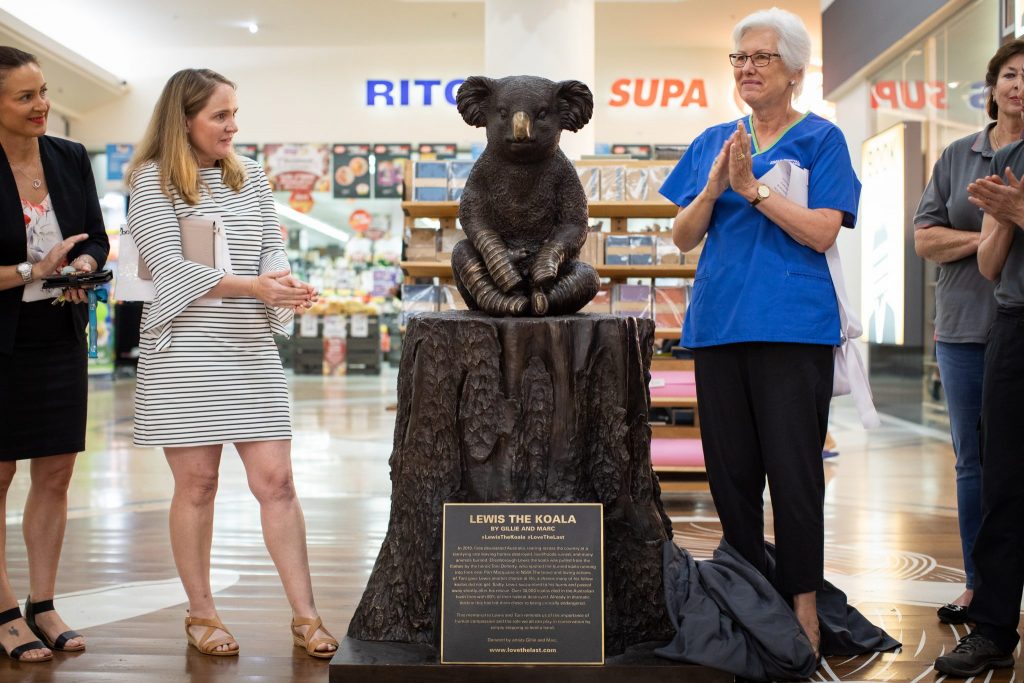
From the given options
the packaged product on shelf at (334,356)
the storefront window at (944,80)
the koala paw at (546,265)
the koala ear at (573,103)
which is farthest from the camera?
the packaged product on shelf at (334,356)

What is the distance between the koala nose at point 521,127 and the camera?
2.40m

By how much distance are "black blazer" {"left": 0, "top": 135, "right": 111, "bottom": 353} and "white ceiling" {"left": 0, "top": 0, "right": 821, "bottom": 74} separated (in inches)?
303

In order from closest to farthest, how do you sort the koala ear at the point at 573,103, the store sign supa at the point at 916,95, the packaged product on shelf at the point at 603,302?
1. the koala ear at the point at 573,103
2. the packaged product on shelf at the point at 603,302
3. the store sign supa at the point at 916,95

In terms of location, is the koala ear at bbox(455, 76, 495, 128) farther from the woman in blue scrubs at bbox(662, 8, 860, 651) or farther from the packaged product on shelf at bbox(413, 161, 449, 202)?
the packaged product on shelf at bbox(413, 161, 449, 202)

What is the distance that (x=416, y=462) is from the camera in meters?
2.36

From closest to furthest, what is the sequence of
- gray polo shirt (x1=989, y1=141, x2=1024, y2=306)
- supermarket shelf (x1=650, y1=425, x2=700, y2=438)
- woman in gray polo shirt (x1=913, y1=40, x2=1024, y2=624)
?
gray polo shirt (x1=989, y1=141, x2=1024, y2=306)
woman in gray polo shirt (x1=913, y1=40, x2=1024, y2=624)
supermarket shelf (x1=650, y1=425, x2=700, y2=438)

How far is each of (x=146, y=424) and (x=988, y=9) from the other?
6.31 metres

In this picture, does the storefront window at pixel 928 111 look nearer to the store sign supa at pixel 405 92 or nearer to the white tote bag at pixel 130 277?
the store sign supa at pixel 405 92

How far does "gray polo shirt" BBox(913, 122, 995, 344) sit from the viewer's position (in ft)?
9.06

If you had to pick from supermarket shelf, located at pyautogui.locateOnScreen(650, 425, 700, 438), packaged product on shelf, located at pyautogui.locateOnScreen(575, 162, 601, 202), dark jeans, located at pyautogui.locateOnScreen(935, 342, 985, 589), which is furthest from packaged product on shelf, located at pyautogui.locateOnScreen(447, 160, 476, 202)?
dark jeans, located at pyautogui.locateOnScreen(935, 342, 985, 589)

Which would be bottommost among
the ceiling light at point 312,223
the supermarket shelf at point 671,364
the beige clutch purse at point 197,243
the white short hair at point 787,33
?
the supermarket shelf at point 671,364

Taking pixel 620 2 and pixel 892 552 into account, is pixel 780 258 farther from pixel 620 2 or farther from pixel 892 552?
pixel 620 2

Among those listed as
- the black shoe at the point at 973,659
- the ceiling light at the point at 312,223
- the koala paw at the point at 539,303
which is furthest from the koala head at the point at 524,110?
the ceiling light at the point at 312,223

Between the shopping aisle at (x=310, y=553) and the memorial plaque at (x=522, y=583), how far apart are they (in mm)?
443
